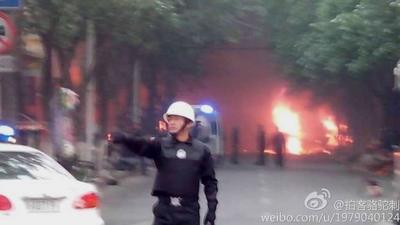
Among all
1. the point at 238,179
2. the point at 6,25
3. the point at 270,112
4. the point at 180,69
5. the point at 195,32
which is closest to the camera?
the point at 6,25

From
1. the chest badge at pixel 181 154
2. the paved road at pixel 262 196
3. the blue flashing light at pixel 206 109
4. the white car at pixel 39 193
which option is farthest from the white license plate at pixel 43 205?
the blue flashing light at pixel 206 109

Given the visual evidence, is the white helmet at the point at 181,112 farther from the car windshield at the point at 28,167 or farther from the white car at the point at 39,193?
the car windshield at the point at 28,167

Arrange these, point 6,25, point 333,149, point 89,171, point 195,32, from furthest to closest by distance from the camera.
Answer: point 333,149 < point 195,32 < point 89,171 < point 6,25

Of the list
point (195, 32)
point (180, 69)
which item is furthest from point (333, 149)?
point (195, 32)

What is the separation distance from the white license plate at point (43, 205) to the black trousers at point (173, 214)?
2968 millimetres

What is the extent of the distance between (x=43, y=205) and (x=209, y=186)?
3085mm

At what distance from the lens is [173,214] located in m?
7.52

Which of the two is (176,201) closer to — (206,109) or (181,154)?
(181,154)

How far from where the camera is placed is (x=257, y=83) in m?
46.5

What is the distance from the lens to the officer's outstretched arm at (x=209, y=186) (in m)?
7.63

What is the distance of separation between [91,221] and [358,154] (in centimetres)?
2693

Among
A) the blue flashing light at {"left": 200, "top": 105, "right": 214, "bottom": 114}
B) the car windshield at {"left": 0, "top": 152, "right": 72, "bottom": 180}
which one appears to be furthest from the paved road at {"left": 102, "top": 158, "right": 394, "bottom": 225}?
the car windshield at {"left": 0, "top": 152, "right": 72, "bottom": 180}

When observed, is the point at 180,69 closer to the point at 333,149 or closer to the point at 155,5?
the point at 333,149

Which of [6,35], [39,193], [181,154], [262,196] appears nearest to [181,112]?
[181,154]
